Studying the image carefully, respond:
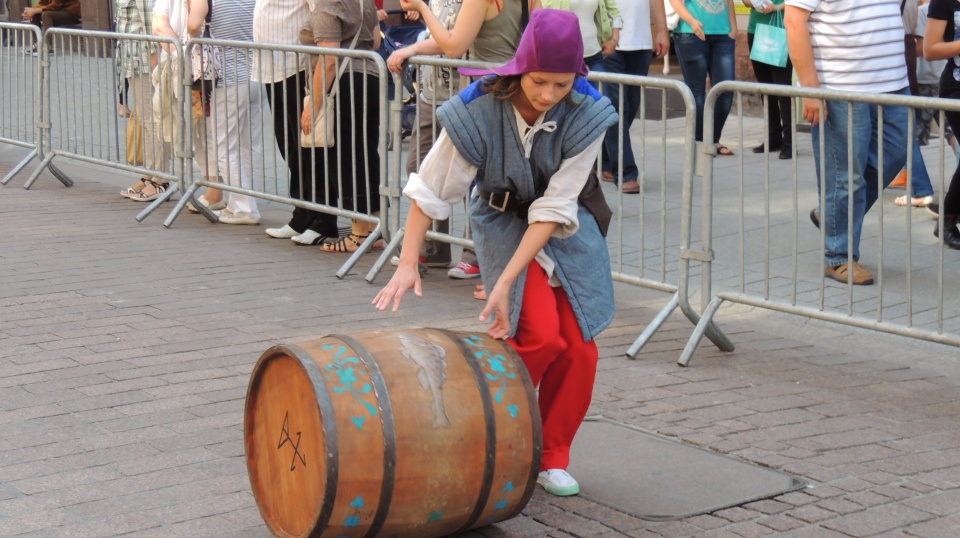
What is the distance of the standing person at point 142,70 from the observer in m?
9.60

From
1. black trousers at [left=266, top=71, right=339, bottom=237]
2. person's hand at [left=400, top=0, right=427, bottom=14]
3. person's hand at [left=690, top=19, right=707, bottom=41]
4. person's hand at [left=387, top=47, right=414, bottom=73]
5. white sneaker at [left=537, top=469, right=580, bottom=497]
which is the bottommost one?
white sneaker at [left=537, top=469, right=580, bottom=497]

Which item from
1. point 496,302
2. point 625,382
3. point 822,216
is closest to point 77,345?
point 625,382

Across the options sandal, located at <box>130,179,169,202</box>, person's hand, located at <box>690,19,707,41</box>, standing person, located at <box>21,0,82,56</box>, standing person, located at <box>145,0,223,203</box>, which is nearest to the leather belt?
standing person, located at <box>145,0,223,203</box>

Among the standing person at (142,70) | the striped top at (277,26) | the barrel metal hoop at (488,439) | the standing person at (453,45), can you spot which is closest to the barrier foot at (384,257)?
the standing person at (453,45)

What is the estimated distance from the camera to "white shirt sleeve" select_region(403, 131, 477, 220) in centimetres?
405

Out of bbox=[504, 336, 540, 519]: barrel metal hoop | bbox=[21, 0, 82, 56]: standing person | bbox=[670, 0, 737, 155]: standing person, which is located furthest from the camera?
bbox=[21, 0, 82, 56]: standing person

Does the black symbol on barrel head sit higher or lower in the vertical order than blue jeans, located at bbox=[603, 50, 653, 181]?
A: lower

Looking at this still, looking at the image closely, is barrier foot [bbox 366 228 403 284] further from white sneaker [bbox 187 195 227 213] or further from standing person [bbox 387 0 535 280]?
white sneaker [bbox 187 195 227 213]

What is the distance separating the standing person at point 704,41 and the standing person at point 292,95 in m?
3.58

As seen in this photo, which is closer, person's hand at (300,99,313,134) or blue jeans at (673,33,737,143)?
person's hand at (300,99,313,134)

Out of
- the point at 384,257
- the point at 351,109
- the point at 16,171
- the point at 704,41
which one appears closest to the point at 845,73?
the point at 384,257

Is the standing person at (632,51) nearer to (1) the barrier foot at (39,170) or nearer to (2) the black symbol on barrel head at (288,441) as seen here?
(1) the barrier foot at (39,170)

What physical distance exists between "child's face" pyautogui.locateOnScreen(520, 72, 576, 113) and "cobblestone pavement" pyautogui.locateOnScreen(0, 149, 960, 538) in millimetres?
1260

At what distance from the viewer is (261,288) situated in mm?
7266
